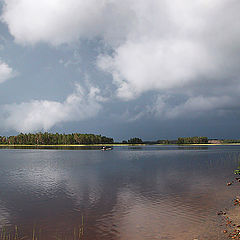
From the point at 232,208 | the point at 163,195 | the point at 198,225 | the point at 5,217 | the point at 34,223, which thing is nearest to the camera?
the point at 198,225

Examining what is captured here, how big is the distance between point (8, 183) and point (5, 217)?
21.9 meters

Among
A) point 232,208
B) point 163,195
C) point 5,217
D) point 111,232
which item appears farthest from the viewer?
point 163,195

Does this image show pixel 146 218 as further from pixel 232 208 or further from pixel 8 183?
pixel 8 183

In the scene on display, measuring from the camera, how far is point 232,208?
26500 millimetres

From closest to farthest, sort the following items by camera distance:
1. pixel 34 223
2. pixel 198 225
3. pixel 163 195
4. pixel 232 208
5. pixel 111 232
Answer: pixel 111 232 → pixel 198 225 → pixel 34 223 → pixel 232 208 → pixel 163 195

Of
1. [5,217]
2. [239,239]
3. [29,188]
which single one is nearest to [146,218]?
[239,239]

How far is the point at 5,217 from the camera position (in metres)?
24.4

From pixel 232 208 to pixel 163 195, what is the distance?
9.83 meters

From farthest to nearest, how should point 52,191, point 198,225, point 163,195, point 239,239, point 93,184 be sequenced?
point 93,184 → point 52,191 → point 163,195 → point 198,225 → point 239,239

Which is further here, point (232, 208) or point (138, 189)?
point (138, 189)

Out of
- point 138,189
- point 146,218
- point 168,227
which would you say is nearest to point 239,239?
point 168,227

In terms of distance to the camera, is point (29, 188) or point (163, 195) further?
point (29, 188)

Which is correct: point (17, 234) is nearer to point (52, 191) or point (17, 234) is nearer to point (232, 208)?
point (52, 191)

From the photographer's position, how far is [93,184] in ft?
141
